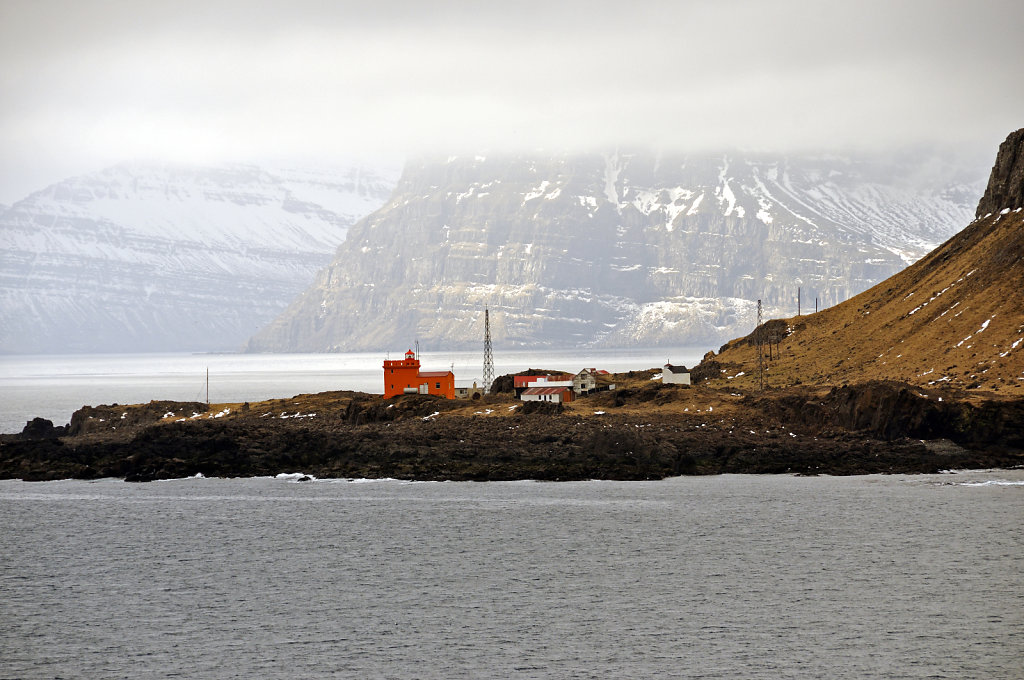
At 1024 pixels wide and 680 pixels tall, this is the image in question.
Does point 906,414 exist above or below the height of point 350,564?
above

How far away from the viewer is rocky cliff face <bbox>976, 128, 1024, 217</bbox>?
480 ft

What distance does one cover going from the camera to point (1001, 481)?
85.2 meters

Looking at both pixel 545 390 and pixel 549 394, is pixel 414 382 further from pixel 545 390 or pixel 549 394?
pixel 549 394

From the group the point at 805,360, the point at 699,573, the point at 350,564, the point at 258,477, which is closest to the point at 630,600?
the point at 699,573

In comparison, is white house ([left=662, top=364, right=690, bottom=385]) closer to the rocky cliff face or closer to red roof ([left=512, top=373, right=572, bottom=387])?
red roof ([left=512, top=373, right=572, bottom=387])

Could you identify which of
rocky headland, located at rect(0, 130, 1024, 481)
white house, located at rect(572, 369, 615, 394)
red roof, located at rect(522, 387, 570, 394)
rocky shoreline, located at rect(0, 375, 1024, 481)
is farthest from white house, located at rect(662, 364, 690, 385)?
rocky shoreline, located at rect(0, 375, 1024, 481)

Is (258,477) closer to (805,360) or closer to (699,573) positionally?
(699,573)

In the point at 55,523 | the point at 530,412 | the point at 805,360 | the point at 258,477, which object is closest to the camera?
the point at 55,523

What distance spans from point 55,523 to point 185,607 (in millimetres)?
26525

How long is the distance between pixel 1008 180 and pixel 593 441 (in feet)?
248

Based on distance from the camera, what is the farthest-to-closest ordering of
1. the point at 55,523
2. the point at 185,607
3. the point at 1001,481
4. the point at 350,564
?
the point at 1001,481
the point at 55,523
the point at 350,564
the point at 185,607

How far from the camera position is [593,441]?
10362 cm

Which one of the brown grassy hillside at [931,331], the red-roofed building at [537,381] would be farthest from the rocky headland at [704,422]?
the red-roofed building at [537,381]

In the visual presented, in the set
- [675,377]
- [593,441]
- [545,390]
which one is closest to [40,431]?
[545,390]
